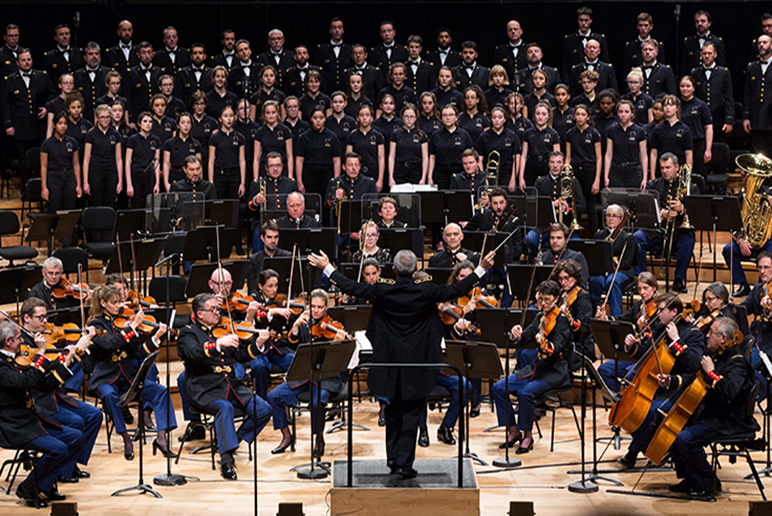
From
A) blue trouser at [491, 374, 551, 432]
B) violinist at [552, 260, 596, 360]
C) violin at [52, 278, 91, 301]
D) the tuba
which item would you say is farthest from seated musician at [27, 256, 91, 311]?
the tuba

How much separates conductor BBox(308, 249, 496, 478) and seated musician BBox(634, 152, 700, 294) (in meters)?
3.47

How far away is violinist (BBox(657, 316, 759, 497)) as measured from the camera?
5.74 meters

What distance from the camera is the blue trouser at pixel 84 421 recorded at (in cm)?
606

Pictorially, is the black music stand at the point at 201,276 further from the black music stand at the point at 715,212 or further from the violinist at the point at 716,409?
the black music stand at the point at 715,212

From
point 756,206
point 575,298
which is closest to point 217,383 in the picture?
point 575,298

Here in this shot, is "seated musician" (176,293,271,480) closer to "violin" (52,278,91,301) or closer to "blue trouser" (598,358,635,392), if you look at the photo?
"violin" (52,278,91,301)

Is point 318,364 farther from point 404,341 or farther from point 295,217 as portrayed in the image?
point 295,217

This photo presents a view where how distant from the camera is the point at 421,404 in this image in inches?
220

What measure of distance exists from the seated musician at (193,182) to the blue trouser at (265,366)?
2601 mm

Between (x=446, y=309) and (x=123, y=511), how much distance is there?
259 centimetres

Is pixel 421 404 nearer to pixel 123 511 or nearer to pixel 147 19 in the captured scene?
pixel 123 511

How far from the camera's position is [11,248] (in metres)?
8.90

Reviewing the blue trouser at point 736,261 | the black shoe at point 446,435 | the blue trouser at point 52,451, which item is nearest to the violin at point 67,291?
the blue trouser at point 52,451

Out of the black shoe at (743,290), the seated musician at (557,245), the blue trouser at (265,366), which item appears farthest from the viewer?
the black shoe at (743,290)
